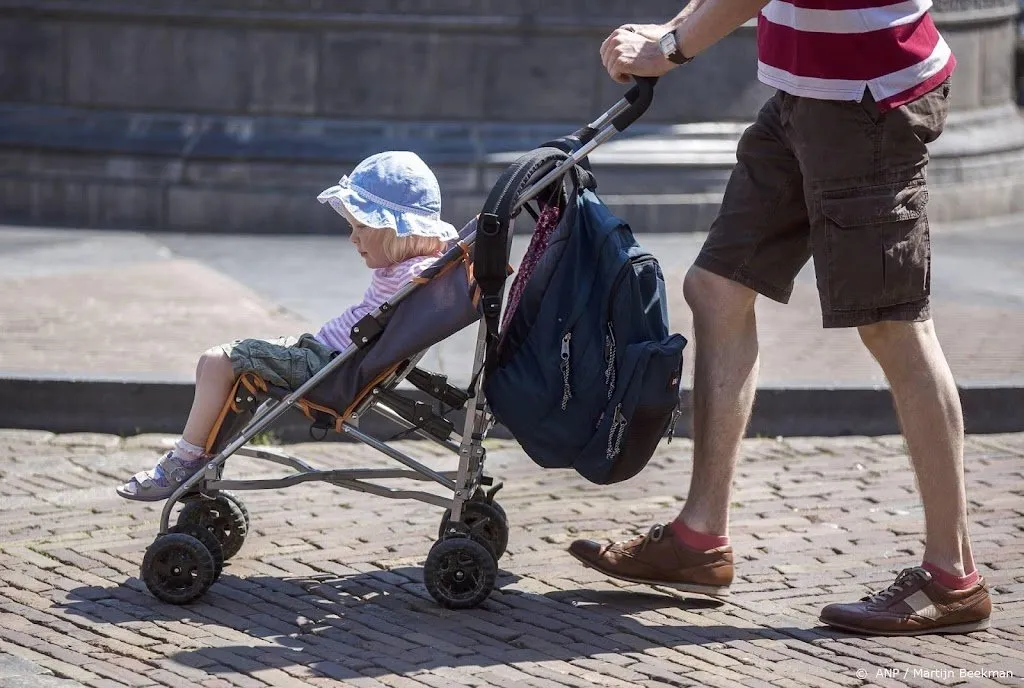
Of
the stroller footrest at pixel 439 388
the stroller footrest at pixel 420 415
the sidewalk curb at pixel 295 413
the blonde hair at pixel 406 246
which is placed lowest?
the sidewalk curb at pixel 295 413

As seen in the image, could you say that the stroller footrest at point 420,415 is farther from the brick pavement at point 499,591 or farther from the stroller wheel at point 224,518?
the stroller wheel at point 224,518

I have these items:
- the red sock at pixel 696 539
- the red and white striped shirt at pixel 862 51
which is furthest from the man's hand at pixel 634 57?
the red sock at pixel 696 539

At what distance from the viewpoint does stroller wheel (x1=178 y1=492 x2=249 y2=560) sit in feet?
14.8

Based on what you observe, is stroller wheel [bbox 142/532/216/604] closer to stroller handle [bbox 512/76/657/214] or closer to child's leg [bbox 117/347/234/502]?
child's leg [bbox 117/347/234/502]

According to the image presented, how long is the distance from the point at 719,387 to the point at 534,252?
0.61 metres

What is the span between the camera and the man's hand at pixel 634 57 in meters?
4.20

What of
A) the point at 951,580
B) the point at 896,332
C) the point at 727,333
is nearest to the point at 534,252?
the point at 727,333

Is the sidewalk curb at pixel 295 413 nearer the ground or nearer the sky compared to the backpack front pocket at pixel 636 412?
nearer the ground

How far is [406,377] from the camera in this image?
14.7ft

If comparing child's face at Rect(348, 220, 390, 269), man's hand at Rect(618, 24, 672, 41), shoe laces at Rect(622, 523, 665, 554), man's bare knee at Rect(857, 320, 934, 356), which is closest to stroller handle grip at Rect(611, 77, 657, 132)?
man's hand at Rect(618, 24, 672, 41)

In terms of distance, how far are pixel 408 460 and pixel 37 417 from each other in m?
2.20

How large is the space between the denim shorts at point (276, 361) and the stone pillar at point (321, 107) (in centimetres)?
514

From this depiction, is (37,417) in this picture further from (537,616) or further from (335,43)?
(335,43)

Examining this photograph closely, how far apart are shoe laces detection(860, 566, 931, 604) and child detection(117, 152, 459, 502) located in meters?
1.44
